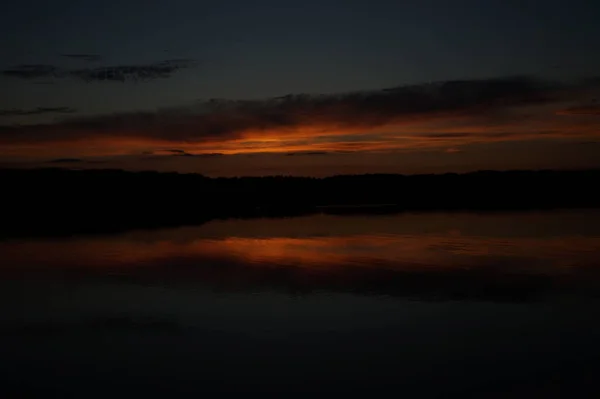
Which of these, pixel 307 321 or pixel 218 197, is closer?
pixel 307 321

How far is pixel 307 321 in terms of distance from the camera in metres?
10.2

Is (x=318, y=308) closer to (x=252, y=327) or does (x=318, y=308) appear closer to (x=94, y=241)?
(x=252, y=327)

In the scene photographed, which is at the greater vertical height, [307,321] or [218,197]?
[218,197]

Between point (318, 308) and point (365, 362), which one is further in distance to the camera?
point (318, 308)

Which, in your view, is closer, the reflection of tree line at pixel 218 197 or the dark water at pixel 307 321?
the dark water at pixel 307 321

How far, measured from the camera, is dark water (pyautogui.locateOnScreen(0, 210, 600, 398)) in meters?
7.66

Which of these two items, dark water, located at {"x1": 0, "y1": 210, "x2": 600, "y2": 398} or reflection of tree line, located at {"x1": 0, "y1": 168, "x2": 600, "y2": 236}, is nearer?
dark water, located at {"x1": 0, "y1": 210, "x2": 600, "y2": 398}

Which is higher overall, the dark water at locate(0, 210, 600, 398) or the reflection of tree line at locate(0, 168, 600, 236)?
the reflection of tree line at locate(0, 168, 600, 236)

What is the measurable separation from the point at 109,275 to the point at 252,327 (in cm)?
580

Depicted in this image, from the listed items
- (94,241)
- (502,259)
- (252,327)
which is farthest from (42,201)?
(252,327)

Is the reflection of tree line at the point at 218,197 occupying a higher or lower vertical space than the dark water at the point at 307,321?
higher

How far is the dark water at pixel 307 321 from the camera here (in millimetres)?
7664

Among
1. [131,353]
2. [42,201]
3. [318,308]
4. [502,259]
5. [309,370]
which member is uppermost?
[42,201]

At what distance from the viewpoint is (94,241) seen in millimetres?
22344
